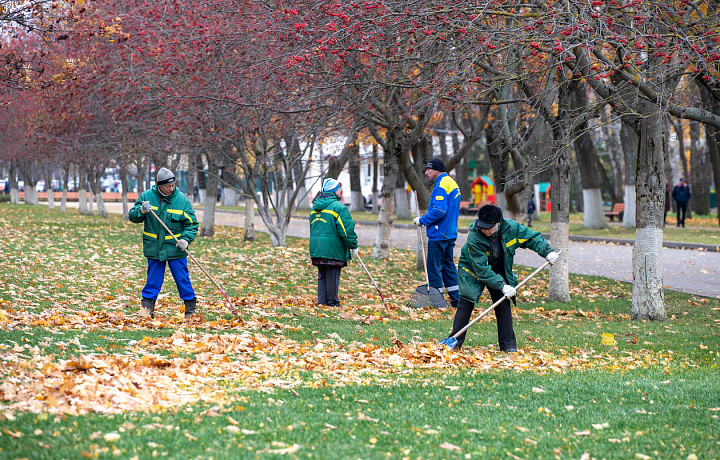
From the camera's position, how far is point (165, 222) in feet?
30.9

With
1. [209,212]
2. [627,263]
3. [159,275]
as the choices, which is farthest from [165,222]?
[209,212]

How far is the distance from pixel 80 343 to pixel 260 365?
1.82 m

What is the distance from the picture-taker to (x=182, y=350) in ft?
24.1

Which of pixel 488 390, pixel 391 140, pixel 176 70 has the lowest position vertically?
pixel 488 390

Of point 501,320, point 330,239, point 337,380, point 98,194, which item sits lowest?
point 337,380

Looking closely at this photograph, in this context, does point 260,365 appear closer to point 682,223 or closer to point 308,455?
point 308,455

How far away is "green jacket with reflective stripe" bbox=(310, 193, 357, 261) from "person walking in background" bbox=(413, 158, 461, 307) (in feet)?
3.09

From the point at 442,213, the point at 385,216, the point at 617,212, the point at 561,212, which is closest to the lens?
the point at 442,213

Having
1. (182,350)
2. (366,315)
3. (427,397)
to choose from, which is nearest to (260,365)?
(182,350)

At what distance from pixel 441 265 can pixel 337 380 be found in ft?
16.3

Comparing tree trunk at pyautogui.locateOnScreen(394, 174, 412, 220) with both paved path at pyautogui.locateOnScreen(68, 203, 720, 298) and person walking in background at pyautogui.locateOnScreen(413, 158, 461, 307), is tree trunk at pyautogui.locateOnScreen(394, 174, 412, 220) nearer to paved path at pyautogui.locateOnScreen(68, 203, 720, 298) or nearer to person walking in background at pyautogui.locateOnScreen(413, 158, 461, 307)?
paved path at pyautogui.locateOnScreen(68, 203, 720, 298)

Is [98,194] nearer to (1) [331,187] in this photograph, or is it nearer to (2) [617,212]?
(2) [617,212]

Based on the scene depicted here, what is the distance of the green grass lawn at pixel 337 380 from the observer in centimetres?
472

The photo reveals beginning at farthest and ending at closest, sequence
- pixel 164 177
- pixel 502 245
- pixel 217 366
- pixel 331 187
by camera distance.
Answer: pixel 331 187
pixel 164 177
pixel 502 245
pixel 217 366
